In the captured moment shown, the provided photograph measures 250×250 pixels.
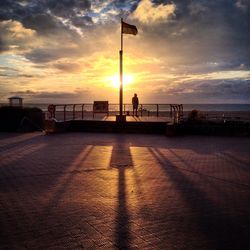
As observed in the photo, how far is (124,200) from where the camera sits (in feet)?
20.8

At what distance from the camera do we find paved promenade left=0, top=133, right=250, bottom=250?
457 cm

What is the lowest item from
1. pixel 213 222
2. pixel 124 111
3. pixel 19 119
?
pixel 213 222

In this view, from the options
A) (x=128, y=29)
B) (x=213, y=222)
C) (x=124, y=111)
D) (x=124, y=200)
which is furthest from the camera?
(x=124, y=111)

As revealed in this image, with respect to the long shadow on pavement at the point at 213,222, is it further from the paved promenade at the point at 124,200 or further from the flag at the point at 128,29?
the flag at the point at 128,29

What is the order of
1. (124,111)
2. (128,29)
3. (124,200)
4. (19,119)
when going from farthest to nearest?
(124,111), (19,119), (128,29), (124,200)

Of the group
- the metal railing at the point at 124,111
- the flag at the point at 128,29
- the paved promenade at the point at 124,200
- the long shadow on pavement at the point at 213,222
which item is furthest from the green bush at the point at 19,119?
the long shadow on pavement at the point at 213,222

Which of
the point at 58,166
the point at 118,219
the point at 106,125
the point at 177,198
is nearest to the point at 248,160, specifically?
the point at 177,198

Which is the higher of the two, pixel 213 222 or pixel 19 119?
pixel 19 119

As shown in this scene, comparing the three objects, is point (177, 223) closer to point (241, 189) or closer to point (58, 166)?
point (241, 189)

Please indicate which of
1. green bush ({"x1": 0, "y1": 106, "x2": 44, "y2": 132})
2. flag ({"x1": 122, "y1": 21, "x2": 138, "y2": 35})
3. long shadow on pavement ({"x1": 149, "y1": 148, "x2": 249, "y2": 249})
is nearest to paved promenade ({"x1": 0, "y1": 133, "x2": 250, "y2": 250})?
long shadow on pavement ({"x1": 149, "y1": 148, "x2": 249, "y2": 249})

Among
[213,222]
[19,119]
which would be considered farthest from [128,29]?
[213,222]

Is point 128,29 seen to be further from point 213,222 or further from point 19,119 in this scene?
point 213,222

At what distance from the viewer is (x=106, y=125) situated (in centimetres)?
2062

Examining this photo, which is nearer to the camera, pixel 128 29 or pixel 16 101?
pixel 128 29
